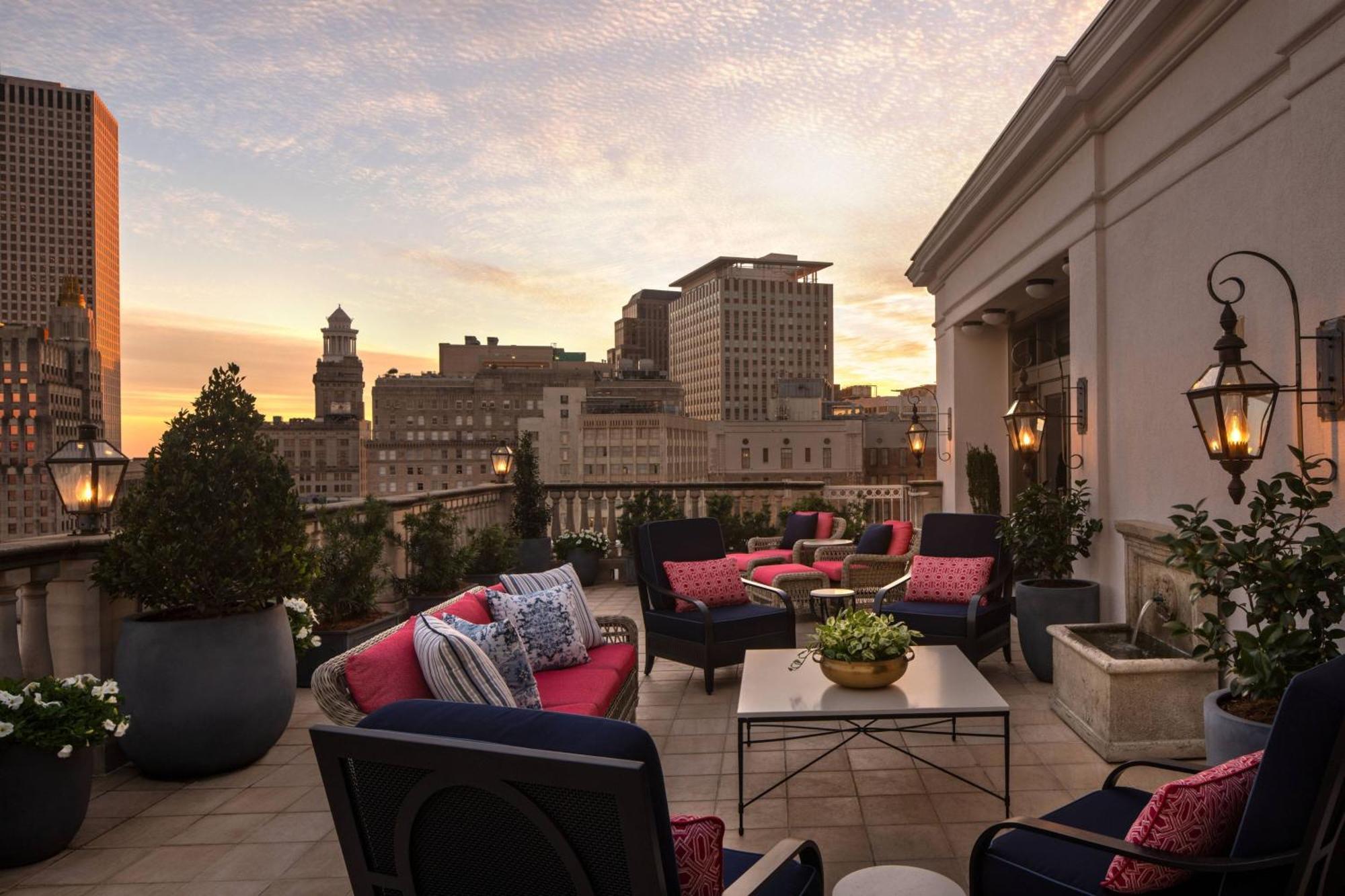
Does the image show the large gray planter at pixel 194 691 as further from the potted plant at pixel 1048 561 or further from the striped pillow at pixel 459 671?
the potted plant at pixel 1048 561

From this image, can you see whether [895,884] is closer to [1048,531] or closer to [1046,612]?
[1046,612]

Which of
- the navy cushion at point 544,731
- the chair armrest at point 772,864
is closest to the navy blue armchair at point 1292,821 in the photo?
the chair armrest at point 772,864

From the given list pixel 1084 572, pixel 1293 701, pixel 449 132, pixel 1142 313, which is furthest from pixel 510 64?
pixel 1293 701

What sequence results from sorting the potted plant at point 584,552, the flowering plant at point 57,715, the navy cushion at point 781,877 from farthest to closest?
1. the potted plant at point 584,552
2. the flowering plant at point 57,715
3. the navy cushion at point 781,877

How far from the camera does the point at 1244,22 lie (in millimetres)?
3578

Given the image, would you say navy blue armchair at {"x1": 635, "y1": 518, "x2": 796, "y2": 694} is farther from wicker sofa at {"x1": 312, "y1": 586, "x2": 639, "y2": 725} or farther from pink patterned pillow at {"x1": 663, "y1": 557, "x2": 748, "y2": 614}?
wicker sofa at {"x1": 312, "y1": 586, "x2": 639, "y2": 725}

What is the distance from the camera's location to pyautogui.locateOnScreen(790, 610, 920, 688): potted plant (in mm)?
3271

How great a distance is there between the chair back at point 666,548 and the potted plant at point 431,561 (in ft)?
5.88

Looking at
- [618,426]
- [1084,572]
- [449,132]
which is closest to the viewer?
[1084,572]

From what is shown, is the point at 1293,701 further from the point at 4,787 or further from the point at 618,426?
the point at 618,426

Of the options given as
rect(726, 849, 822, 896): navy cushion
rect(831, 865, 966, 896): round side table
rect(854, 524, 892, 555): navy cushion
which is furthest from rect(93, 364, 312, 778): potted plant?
rect(854, 524, 892, 555): navy cushion

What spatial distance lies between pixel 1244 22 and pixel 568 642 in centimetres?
414

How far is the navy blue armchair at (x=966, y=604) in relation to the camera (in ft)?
15.8

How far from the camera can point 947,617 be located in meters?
4.83
